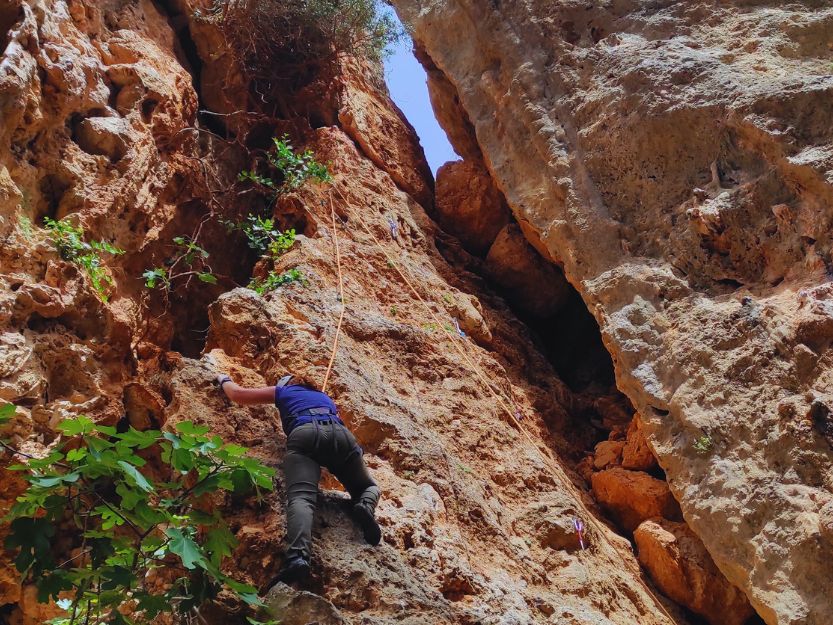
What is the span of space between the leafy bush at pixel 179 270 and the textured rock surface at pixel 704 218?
2.98 m

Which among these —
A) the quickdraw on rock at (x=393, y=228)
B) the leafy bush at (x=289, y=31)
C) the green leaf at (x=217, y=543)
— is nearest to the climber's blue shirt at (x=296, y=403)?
the green leaf at (x=217, y=543)

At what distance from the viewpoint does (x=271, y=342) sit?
15.7 ft

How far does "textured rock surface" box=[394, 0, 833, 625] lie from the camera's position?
4.47 metres

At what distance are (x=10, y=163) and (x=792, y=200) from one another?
18.0 feet

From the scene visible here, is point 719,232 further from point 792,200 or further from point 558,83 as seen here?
point 558,83

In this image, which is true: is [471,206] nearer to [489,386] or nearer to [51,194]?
[489,386]

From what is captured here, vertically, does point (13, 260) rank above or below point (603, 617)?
above

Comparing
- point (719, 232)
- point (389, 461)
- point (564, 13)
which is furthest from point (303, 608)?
point (564, 13)

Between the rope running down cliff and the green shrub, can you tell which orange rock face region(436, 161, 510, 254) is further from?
the green shrub

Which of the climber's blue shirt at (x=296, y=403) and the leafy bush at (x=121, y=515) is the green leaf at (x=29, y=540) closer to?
the leafy bush at (x=121, y=515)

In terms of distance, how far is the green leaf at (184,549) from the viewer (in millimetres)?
2072

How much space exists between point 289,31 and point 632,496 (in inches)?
237

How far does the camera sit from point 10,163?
14.7 ft

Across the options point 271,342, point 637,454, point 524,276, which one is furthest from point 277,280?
point 637,454
